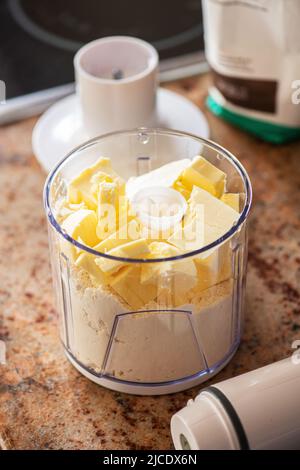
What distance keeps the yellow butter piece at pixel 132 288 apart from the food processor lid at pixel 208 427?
100 mm

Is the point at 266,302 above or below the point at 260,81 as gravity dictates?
below

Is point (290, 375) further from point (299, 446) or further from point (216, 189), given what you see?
point (216, 189)

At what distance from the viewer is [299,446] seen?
63 centimetres

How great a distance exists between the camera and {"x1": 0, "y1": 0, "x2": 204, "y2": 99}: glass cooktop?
118 centimetres

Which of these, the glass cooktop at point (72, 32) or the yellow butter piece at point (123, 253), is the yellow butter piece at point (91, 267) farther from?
the glass cooktop at point (72, 32)

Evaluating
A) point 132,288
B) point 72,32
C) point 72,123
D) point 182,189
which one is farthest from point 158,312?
point 72,32

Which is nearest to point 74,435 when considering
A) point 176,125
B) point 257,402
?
point 257,402

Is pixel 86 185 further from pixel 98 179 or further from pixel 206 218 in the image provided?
pixel 206 218

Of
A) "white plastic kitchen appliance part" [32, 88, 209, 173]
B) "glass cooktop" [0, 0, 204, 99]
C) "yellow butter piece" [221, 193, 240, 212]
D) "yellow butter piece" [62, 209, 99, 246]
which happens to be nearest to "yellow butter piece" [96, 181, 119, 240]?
"yellow butter piece" [62, 209, 99, 246]

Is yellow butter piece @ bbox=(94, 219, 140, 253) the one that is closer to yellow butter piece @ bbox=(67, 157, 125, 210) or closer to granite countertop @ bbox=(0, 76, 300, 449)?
yellow butter piece @ bbox=(67, 157, 125, 210)

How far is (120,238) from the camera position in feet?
2.16

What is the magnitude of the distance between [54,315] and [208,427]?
0.90 ft
